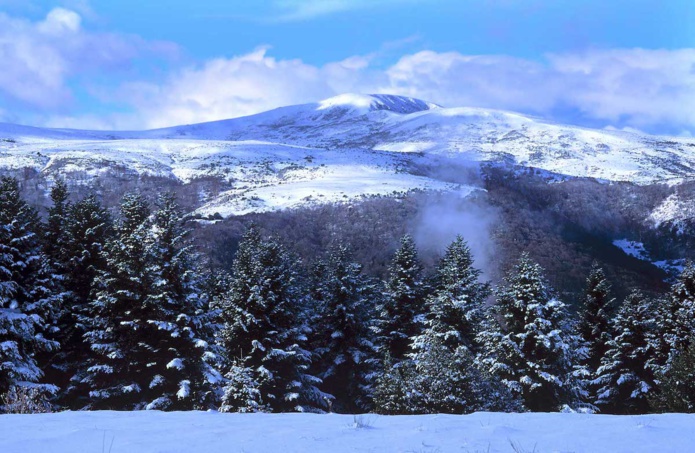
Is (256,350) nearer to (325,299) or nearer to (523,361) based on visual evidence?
(325,299)

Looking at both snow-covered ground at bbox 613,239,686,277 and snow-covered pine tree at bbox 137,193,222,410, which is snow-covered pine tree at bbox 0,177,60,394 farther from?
snow-covered ground at bbox 613,239,686,277

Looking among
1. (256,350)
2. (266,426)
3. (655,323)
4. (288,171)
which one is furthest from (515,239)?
(266,426)

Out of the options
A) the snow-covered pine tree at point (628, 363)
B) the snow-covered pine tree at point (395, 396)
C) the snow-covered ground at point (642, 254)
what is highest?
the snow-covered pine tree at point (395, 396)

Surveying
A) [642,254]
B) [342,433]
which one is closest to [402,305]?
[342,433]

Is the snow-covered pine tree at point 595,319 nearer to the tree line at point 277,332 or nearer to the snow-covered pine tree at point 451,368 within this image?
the tree line at point 277,332

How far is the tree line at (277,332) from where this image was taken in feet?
63.1

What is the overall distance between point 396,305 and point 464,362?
1184 cm

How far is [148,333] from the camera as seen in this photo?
21625mm

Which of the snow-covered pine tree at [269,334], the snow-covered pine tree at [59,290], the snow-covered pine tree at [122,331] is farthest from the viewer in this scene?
the snow-covered pine tree at [269,334]

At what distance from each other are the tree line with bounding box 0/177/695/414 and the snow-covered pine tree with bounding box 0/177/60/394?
3.0 inches

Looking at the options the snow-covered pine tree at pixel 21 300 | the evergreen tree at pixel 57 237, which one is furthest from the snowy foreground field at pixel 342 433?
the evergreen tree at pixel 57 237

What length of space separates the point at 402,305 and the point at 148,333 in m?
15.0

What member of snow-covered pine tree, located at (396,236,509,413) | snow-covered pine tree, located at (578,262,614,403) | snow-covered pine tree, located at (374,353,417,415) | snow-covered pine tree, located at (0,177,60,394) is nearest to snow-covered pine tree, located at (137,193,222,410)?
snow-covered pine tree, located at (0,177,60,394)

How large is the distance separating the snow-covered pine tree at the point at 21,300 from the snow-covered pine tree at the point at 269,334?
802 centimetres
